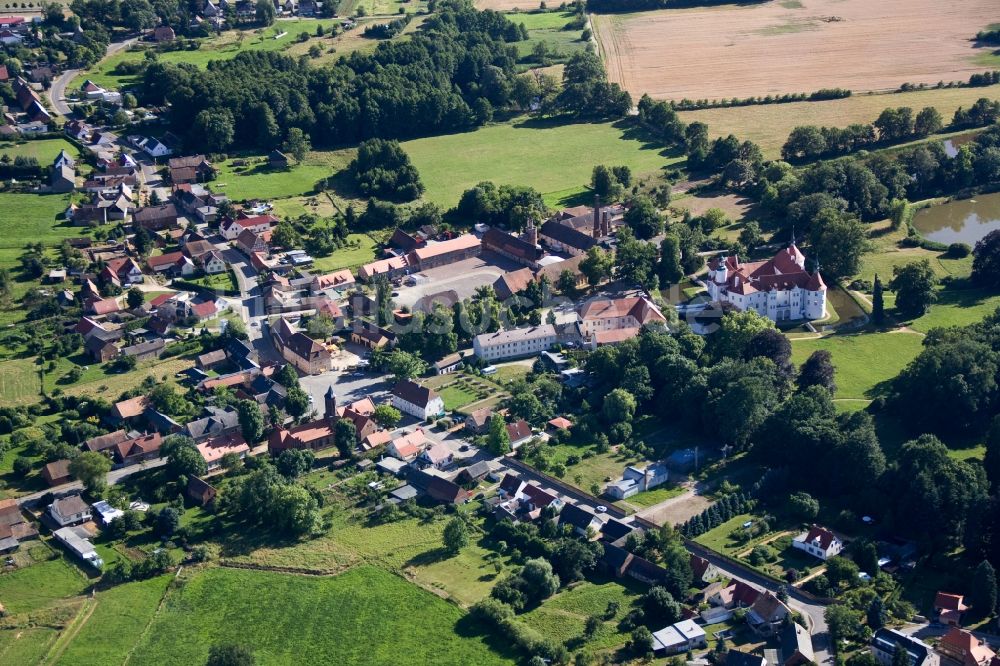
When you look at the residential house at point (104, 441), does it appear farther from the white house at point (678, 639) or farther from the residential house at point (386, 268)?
the white house at point (678, 639)

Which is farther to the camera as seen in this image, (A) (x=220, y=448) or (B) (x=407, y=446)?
(B) (x=407, y=446)

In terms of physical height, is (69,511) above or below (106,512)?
above

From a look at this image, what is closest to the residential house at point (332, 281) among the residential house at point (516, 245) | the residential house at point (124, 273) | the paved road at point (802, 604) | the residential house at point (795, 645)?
the residential house at point (516, 245)

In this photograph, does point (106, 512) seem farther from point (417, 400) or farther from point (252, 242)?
point (252, 242)

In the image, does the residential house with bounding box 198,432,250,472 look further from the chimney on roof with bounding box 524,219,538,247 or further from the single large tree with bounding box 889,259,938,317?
the single large tree with bounding box 889,259,938,317

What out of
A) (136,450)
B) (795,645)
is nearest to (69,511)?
(136,450)

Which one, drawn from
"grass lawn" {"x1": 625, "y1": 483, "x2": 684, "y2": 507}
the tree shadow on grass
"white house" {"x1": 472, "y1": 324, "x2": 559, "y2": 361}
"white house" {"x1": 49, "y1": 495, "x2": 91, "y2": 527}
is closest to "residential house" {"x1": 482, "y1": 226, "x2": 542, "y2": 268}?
"white house" {"x1": 472, "y1": 324, "x2": 559, "y2": 361}
